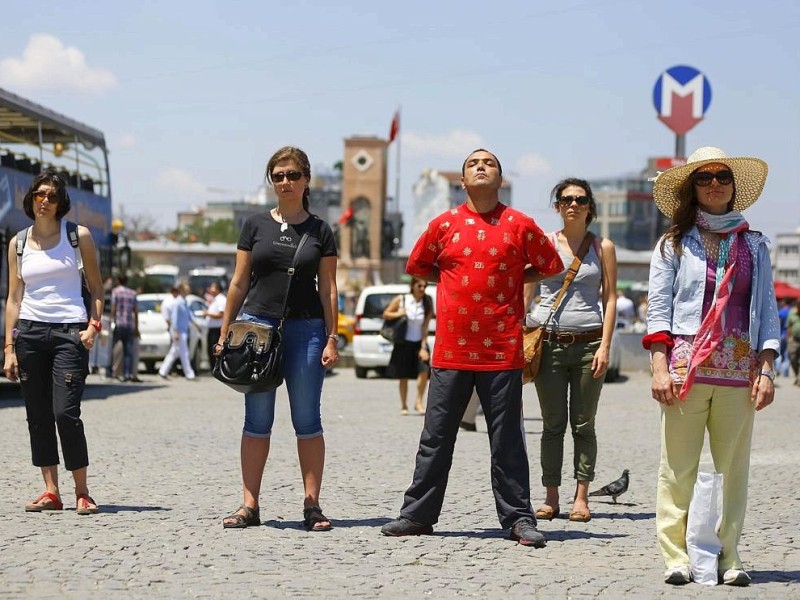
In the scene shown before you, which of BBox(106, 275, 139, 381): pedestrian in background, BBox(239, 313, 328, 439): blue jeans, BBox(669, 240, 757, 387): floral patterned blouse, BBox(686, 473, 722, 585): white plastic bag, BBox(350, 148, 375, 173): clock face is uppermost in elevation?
BBox(350, 148, 375, 173): clock face

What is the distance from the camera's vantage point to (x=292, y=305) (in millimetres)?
7941

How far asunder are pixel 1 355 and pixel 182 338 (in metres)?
7.03

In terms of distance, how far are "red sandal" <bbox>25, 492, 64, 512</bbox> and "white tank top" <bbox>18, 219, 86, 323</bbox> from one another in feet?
3.10

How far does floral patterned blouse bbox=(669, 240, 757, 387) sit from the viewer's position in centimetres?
648

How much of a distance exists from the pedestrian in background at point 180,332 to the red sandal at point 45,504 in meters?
17.2

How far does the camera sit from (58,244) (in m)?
8.68

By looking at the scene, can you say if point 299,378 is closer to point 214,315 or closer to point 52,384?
point 52,384

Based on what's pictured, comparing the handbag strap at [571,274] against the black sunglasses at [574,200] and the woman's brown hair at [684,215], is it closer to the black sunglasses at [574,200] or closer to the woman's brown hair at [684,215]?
the black sunglasses at [574,200]

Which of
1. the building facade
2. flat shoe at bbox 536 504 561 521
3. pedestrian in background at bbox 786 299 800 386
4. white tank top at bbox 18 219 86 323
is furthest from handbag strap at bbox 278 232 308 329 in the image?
the building facade

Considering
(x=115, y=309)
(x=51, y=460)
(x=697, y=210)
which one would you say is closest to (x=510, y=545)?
(x=697, y=210)

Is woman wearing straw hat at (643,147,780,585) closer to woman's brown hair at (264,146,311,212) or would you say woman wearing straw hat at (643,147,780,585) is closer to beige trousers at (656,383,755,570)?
beige trousers at (656,383,755,570)

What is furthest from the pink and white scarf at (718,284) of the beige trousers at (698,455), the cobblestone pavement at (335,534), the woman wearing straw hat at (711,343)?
the cobblestone pavement at (335,534)

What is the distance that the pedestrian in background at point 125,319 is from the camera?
24531 mm

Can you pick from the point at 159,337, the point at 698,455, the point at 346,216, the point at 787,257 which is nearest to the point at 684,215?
the point at 698,455
